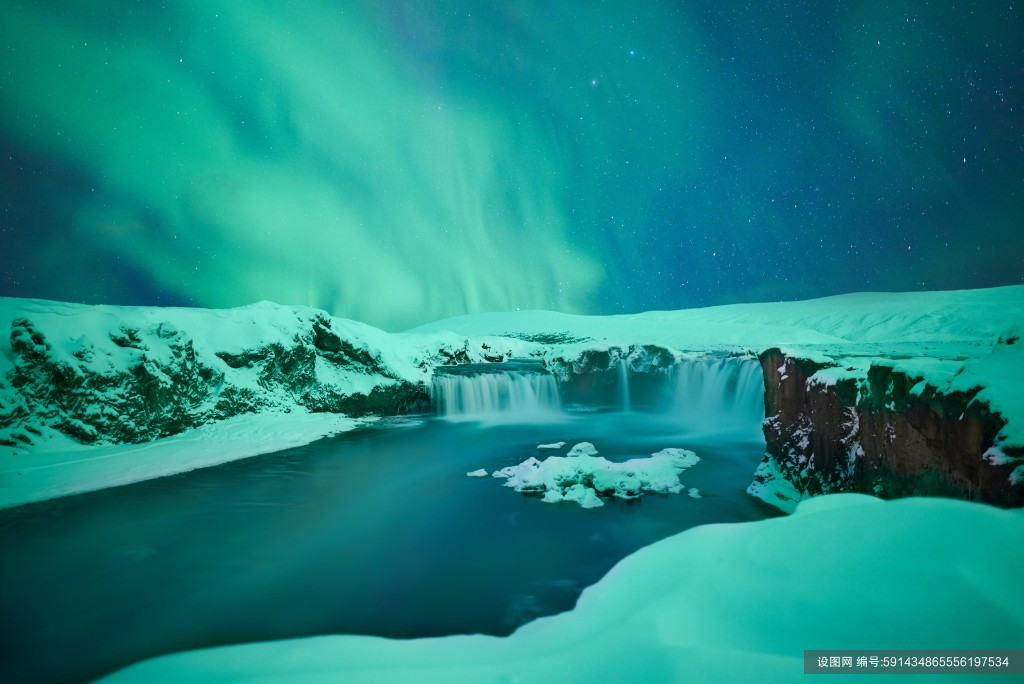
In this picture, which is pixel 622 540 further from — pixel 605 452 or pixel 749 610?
pixel 605 452

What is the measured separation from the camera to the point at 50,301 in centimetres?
1798

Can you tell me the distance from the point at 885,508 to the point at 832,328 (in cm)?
9295

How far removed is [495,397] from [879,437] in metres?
21.2

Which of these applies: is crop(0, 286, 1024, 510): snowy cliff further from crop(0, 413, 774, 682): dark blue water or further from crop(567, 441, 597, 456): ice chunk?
crop(567, 441, 597, 456): ice chunk

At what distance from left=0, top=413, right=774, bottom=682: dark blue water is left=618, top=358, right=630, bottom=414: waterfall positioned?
579 inches

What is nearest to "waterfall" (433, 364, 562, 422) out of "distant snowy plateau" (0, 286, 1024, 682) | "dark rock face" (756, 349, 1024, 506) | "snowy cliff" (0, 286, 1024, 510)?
"snowy cliff" (0, 286, 1024, 510)

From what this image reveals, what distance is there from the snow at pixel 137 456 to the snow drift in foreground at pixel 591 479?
31.1 ft

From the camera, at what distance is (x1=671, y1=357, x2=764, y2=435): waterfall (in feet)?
66.8

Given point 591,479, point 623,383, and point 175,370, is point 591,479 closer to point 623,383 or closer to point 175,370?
point 175,370

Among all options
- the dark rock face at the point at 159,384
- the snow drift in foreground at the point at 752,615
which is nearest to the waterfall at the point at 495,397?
the dark rock face at the point at 159,384

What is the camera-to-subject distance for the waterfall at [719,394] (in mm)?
20359

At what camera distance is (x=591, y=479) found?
10266 mm

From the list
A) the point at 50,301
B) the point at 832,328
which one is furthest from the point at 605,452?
the point at 832,328

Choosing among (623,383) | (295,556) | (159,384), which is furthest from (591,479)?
(623,383)
